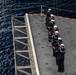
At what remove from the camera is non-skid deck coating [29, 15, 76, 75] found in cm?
2814

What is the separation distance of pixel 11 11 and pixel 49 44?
2359cm

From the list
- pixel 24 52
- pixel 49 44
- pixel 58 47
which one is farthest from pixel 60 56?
pixel 24 52

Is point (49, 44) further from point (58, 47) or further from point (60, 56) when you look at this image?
point (60, 56)

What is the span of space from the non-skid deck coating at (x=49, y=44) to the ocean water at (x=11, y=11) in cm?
790

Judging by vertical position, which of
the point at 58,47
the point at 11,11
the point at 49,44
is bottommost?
the point at 11,11

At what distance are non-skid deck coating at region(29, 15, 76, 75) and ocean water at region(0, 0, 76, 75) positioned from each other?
7899mm

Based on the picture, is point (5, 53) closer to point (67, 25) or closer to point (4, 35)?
point (4, 35)

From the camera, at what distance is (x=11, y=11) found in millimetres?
53500

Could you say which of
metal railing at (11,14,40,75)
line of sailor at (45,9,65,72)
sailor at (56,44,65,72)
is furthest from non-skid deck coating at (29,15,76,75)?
line of sailor at (45,9,65,72)

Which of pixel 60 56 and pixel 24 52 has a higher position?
pixel 60 56

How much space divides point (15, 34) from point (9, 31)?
11596 mm

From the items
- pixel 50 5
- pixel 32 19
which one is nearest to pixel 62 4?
pixel 50 5

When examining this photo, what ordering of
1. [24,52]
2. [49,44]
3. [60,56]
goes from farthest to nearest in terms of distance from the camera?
[49,44], [24,52], [60,56]

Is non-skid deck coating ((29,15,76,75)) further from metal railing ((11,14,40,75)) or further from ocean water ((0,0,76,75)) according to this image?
ocean water ((0,0,76,75))
